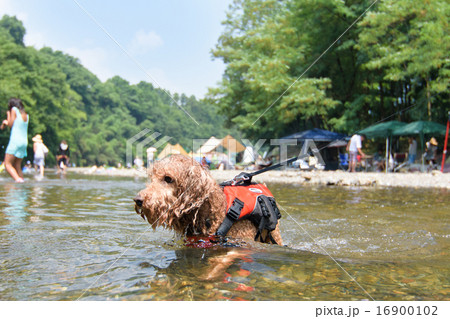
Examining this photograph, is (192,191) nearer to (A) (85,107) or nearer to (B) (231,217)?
(B) (231,217)

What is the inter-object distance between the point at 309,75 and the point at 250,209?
86.0ft

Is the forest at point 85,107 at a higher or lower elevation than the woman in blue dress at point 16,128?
higher

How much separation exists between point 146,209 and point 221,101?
31381 mm

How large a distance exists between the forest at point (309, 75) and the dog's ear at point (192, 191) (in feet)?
10.0

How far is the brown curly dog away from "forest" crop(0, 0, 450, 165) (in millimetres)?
3006

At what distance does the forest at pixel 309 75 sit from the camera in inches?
703

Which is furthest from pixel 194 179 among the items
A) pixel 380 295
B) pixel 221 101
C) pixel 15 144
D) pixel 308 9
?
pixel 221 101

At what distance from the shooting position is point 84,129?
72.8m

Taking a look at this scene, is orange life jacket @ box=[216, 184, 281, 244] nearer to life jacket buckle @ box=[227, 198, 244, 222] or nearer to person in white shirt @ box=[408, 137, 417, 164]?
life jacket buckle @ box=[227, 198, 244, 222]

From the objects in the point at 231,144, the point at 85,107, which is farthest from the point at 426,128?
the point at 85,107

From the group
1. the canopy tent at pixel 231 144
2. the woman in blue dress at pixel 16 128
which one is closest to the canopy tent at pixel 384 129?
the canopy tent at pixel 231 144

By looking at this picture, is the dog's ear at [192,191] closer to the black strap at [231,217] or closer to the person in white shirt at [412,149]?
the black strap at [231,217]

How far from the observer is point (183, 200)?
3.40 m
